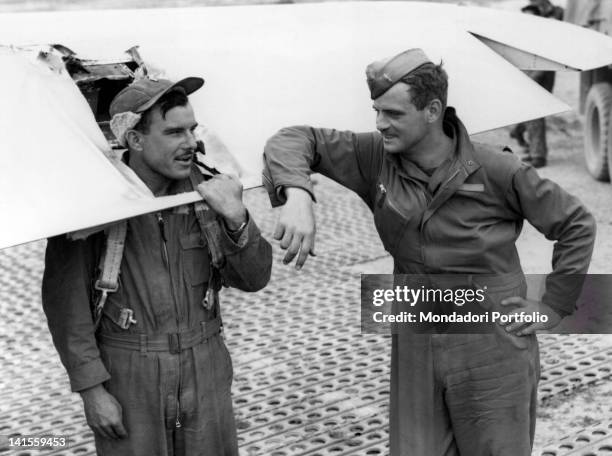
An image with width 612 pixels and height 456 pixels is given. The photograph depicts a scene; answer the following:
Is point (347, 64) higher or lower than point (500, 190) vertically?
higher

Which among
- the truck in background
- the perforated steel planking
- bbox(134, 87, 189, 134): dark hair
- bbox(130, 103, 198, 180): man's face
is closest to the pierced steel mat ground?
the perforated steel planking

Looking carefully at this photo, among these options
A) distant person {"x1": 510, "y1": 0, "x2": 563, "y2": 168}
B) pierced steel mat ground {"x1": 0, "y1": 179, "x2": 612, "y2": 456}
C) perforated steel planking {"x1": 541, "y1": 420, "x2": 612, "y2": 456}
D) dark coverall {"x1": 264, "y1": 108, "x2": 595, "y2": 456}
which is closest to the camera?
dark coverall {"x1": 264, "y1": 108, "x2": 595, "y2": 456}

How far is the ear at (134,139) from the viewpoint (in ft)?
10.2

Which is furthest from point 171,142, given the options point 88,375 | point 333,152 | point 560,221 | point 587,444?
point 587,444

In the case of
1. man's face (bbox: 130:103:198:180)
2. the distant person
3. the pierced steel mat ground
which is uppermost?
man's face (bbox: 130:103:198:180)

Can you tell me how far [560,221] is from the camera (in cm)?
310

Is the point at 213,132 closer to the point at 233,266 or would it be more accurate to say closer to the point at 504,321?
the point at 233,266

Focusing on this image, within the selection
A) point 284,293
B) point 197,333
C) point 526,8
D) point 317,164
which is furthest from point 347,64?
point 526,8

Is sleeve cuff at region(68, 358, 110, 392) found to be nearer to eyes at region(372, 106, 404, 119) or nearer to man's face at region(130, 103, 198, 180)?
man's face at region(130, 103, 198, 180)

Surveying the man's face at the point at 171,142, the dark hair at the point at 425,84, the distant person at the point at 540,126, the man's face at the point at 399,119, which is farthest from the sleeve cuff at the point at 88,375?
the distant person at the point at 540,126

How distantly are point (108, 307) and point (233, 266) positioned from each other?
427 millimetres

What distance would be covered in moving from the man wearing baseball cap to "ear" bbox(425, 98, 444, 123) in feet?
2.17

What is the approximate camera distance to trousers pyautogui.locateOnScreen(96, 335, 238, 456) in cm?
313

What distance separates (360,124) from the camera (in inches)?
146
